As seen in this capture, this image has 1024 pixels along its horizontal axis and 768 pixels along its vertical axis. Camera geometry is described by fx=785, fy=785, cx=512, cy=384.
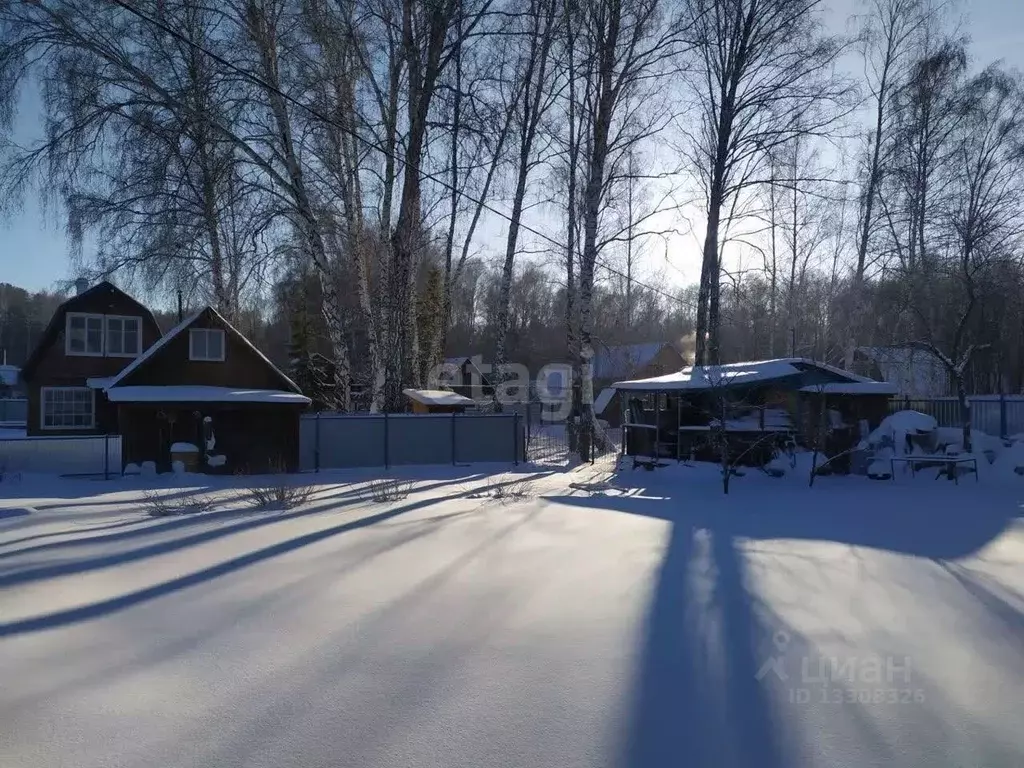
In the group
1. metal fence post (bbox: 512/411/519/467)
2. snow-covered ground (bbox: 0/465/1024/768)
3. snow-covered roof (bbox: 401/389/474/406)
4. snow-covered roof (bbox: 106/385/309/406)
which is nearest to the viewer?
snow-covered ground (bbox: 0/465/1024/768)

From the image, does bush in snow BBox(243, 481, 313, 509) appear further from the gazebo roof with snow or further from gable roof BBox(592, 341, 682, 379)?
gable roof BBox(592, 341, 682, 379)

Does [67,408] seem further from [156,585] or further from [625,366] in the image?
[625,366]

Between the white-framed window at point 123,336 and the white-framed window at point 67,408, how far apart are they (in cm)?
184

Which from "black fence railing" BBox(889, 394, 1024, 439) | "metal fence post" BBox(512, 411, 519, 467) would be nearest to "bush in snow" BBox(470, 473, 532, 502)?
"metal fence post" BBox(512, 411, 519, 467)

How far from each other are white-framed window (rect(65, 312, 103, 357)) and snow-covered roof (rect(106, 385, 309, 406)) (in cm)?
1081

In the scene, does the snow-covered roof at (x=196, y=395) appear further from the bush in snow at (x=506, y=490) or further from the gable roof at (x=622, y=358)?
the gable roof at (x=622, y=358)

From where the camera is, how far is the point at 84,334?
30.0 m

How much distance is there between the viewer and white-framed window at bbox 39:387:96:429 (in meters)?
29.7

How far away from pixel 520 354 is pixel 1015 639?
183ft

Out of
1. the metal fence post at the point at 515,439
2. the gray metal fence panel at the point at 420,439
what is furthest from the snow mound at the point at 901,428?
the gray metal fence panel at the point at 420,439

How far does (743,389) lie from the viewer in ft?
62.2

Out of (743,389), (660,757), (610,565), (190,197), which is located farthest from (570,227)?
(660,757)

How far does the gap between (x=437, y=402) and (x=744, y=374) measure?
11.0 metres

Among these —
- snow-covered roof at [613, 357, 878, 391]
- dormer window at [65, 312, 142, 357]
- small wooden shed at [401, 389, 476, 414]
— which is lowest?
small wooden shed at [401, 389, 476, 414]
